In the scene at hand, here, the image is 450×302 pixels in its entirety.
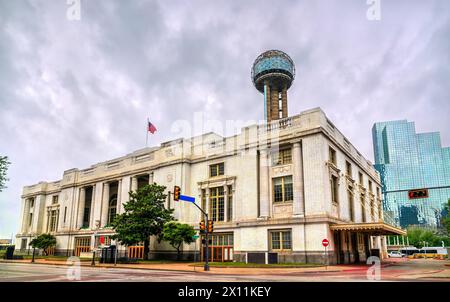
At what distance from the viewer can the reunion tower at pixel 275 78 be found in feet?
231

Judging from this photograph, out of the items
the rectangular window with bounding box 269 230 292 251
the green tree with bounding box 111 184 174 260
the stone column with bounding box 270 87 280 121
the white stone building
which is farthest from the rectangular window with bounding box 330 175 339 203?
the stone column with bounding box 270 87 280 121

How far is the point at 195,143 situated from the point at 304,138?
17444 millimetres

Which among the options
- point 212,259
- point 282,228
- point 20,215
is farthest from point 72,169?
point 282,228

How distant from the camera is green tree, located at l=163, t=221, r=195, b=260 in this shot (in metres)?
41.2

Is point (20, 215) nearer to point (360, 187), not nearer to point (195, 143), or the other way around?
point (195, 143)

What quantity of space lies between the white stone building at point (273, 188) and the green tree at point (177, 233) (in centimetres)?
314

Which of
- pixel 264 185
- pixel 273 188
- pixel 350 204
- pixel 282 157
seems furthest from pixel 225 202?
pixel 350 204

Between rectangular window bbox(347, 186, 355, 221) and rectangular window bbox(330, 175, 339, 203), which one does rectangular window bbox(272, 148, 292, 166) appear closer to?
rectangular window bbox(330, 175, 339, 203)

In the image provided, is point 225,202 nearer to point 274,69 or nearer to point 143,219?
point 143,219

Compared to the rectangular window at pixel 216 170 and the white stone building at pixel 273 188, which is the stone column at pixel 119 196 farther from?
the rectangular window at pixel 216 170

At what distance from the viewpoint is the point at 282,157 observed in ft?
131

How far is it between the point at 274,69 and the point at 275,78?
67.9 inches

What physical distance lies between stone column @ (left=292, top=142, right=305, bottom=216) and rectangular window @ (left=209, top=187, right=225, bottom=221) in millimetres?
10451

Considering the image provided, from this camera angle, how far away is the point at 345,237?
40.0 m
